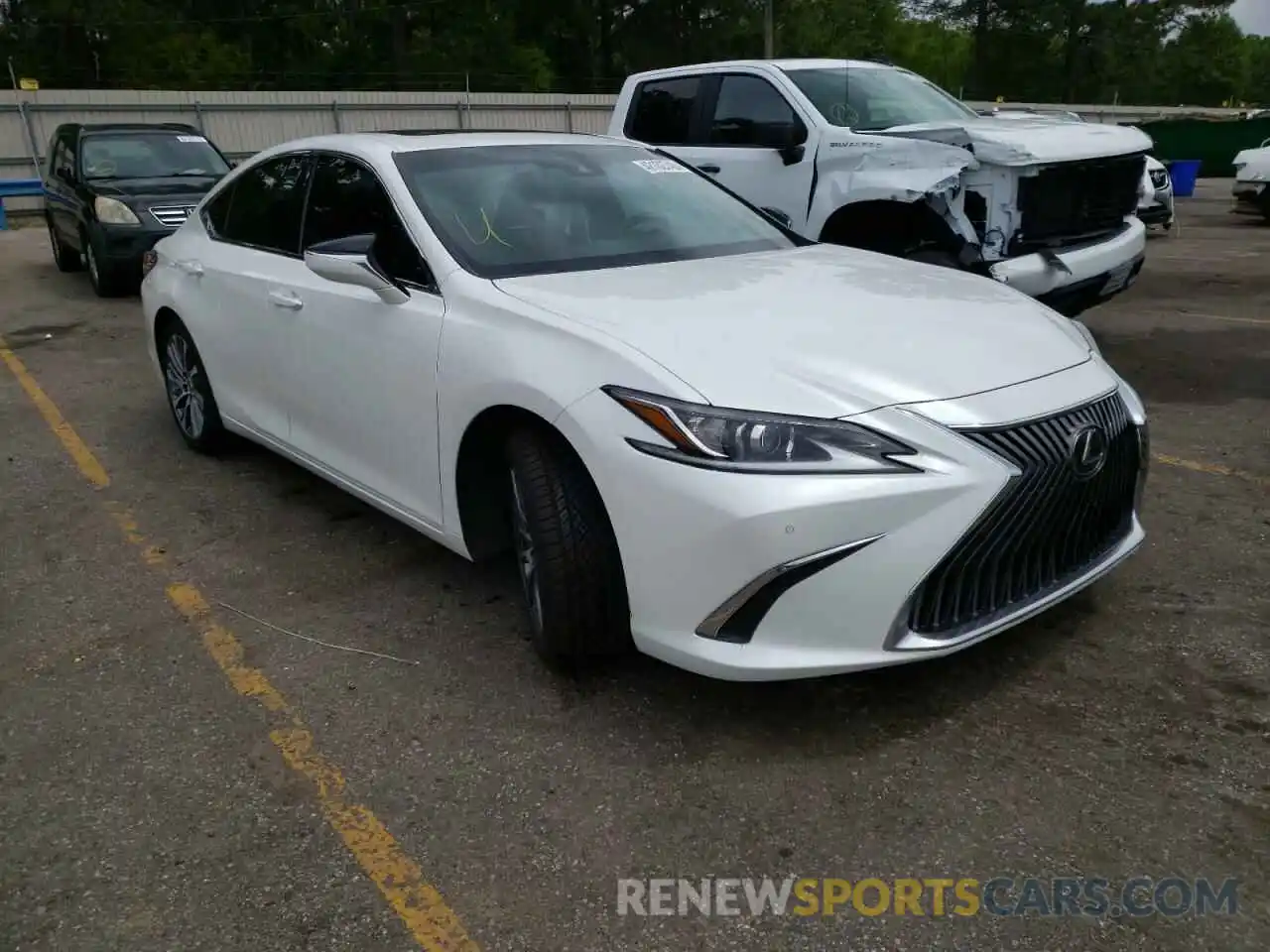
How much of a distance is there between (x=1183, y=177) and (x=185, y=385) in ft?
69.3

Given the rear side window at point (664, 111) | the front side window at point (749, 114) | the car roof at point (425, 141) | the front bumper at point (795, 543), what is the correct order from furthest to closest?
the rear side window at point (664, 111) < the front side window at point (749, 114) < the car roof at point (425, 141) < the front bumper at point (795, 543)

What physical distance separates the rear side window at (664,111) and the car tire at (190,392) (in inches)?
159

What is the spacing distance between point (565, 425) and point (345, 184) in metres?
1.83

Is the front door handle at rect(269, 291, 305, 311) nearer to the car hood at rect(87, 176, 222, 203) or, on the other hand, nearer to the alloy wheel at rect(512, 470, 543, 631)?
the alloy wheel at rect(512, 470, 543, 631)

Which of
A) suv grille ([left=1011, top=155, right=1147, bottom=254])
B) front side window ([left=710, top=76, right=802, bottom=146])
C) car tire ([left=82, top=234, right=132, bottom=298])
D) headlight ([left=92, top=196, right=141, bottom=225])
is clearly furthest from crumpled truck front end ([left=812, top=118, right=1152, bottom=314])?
car tire ([left=82, top=234, right=132, bottom=298])

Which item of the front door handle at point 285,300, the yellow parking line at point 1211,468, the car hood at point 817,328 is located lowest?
the yellow parking line at point 1211,468

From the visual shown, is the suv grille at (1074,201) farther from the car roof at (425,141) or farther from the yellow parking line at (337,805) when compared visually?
the yellow parking line at (337,805)

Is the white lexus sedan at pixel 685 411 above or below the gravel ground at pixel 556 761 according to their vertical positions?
above

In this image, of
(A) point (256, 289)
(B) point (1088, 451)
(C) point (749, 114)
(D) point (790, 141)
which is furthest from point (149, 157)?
(B) point (1088, 451)

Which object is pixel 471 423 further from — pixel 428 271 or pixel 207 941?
pixel 207 941

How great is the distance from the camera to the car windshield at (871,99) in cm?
709

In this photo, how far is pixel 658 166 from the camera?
4.47m

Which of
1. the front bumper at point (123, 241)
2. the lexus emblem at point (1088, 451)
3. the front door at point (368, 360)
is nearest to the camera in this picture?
the lexus emblem at point (1088, 451)

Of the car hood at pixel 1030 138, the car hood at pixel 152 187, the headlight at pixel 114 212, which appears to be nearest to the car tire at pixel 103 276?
the headlight at pixel 114 212
